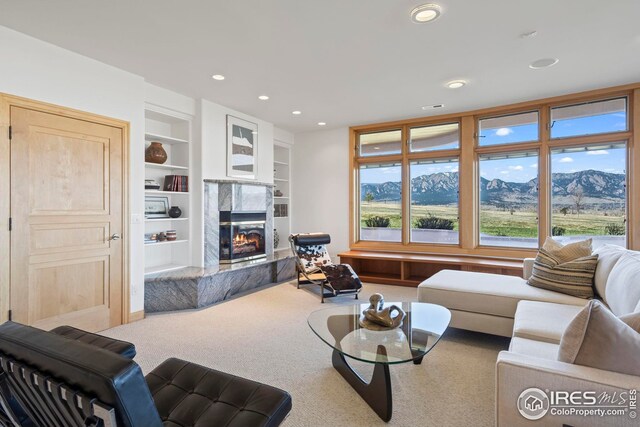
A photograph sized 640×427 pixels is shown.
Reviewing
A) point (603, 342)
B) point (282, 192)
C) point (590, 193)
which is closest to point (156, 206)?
point (282, 192)

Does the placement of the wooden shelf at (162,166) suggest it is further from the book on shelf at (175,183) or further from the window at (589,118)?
the window at (589,118)

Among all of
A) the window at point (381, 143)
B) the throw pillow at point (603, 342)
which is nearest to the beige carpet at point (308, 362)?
the throw pillow at point (603, 342)

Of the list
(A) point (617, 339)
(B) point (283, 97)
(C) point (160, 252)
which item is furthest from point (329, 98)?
(A) point (617, 339)

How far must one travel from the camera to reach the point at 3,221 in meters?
2.75

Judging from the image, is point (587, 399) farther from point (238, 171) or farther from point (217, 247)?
point (238, 171)

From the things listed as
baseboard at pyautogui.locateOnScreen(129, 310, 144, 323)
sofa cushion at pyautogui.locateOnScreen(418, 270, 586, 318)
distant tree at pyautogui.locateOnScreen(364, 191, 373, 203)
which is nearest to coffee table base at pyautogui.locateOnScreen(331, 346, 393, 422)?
sofa cushion at pyautogui.locateOnScreen(418, 270, 586, 318)

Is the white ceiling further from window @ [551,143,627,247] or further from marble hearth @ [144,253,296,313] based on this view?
marble hearth @ [144,253,296,313]

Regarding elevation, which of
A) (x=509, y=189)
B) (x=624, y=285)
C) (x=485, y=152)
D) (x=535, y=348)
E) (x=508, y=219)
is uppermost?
(x=485, y=152)

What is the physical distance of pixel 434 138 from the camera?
561 centimetres

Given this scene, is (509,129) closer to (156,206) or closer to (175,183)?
(175,183)

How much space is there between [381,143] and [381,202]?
1096 millimetres

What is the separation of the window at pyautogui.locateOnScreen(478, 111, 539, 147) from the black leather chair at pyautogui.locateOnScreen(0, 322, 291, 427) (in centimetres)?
510

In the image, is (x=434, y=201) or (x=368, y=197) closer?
(x=434, y=201)

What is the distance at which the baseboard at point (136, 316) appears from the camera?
367 centimetres
